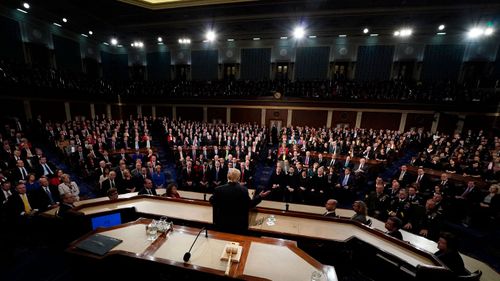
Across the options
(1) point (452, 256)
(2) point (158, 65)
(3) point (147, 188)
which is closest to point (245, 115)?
(2) point (158, 65)

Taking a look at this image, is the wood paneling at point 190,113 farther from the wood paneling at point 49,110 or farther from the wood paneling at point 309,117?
the wood paneling at point 309,117

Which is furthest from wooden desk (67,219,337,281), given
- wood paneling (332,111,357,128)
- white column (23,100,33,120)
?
wood paneling (332,111,357,128)

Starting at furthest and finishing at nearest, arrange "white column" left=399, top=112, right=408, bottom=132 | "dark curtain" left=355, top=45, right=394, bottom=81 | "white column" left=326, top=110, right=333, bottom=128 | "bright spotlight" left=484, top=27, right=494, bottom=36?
"dark curtain" left=355, top=45, right=394, bottom=81, "white column" left=326, top=110, right=333, bottom=128, "white column" left=399, top=112, right=408, bottom=132, "bright spotlight" left=484, top=27, right=494, bottom=36

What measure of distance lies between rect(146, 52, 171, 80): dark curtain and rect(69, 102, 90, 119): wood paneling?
737 centimetres

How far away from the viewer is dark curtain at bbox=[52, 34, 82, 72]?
1680 centimetres

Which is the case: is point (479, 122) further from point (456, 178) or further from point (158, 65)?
point (158, 65)

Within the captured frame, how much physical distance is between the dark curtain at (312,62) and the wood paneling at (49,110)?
58.8 ft

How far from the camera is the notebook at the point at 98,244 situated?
7.22ft

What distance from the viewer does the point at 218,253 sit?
2.24 m

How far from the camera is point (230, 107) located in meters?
17.6

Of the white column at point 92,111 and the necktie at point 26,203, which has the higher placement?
the white column at point 92,111

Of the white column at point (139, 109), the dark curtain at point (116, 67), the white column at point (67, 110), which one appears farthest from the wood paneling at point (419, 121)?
the dark curtain at point (116, 67)

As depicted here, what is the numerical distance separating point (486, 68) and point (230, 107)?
18.9 meters

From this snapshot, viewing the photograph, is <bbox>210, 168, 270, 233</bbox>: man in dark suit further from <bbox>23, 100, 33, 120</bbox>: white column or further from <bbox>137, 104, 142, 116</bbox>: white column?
<bbox>137, 104, 142, 116</bbox>: white column
